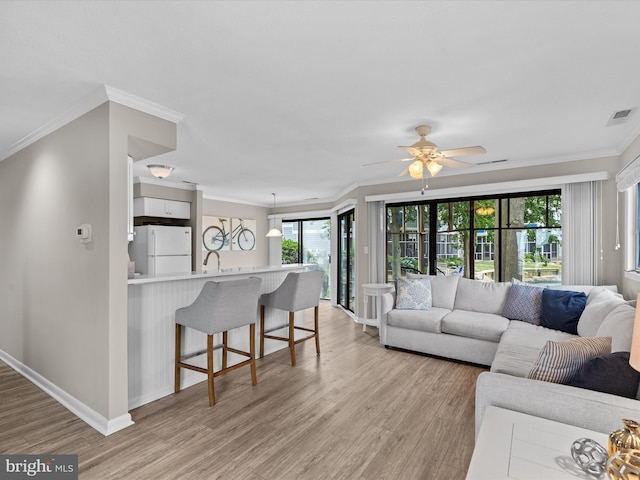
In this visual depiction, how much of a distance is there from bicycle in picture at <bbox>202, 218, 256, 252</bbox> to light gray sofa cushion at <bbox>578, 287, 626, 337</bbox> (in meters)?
6.10

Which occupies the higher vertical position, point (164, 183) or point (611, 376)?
point (164, 183)

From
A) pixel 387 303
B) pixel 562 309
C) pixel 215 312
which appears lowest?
pixel 387 303

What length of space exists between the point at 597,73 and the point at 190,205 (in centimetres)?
586

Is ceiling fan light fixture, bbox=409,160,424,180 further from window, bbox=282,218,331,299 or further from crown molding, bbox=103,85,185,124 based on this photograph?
window, bbox=282,218,331,299

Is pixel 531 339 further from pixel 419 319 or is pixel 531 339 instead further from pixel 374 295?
pixel 374 295

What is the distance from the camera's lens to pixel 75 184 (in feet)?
8.80

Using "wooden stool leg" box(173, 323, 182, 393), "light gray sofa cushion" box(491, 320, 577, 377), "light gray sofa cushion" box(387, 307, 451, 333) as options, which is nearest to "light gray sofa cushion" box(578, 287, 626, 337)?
"light gray sofa cushion" box(491, 320, 577, 377)

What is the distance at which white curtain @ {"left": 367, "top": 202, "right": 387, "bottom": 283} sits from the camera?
5.46m

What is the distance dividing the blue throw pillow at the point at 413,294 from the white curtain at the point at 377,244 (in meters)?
1.05

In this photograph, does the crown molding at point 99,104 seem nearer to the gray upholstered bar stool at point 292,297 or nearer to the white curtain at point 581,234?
the gray upholstered bar stool at point 292,297

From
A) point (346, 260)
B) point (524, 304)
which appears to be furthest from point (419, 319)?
point (346, 260)

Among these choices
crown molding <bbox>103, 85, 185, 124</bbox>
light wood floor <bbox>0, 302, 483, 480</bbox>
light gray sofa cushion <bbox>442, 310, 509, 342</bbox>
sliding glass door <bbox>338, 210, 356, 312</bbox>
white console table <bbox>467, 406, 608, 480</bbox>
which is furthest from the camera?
sliding glass door <bbox>338, 210, 356, 312</bbox>

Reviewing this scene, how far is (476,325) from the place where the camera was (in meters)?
3.62

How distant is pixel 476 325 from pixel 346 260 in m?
3.62
